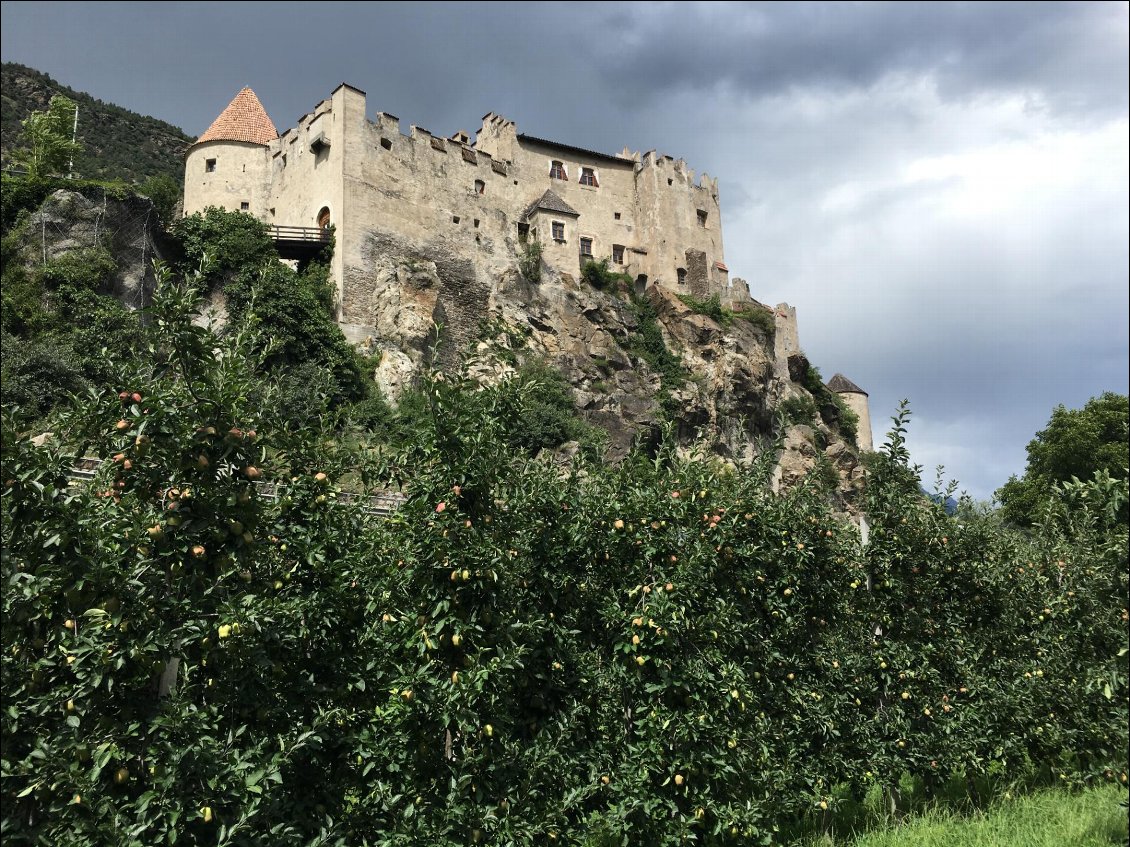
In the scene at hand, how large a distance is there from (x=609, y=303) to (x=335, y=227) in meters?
15.2

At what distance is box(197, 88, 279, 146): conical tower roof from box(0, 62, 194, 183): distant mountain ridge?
24069 mm

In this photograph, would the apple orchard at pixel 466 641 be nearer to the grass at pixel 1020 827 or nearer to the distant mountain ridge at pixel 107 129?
the grass at pixel 1020 827

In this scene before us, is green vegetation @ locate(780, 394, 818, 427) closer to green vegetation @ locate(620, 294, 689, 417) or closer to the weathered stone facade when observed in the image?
the weathered stone facade

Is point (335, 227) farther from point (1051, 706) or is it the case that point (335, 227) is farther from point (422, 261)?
point (1051, 706)

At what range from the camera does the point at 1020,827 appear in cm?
952

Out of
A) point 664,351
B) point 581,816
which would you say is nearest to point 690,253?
point 664,351

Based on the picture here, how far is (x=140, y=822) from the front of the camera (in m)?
5.57

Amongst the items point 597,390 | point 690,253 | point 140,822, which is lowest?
point 140,822

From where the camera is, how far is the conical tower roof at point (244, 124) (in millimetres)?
47656

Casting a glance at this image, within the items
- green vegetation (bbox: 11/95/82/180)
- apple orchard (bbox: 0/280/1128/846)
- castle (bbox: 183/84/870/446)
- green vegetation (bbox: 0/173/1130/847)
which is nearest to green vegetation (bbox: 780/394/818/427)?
castle (bbox: 183/84/870/446)

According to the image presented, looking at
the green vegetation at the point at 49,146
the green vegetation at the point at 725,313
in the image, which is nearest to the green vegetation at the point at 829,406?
the green vegetation at the point at 725,313

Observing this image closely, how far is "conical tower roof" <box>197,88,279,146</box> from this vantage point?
47.7m

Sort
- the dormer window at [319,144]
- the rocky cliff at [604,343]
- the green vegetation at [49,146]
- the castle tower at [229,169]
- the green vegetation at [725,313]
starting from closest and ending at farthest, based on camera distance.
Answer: the green vegetation at [49,146] < the rocky cliff at [604,343] < the dormer window at [319,144] < the castle tower at [229,169] < the green vegetation at [725,313]

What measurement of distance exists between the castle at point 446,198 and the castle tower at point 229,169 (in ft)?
0.22
